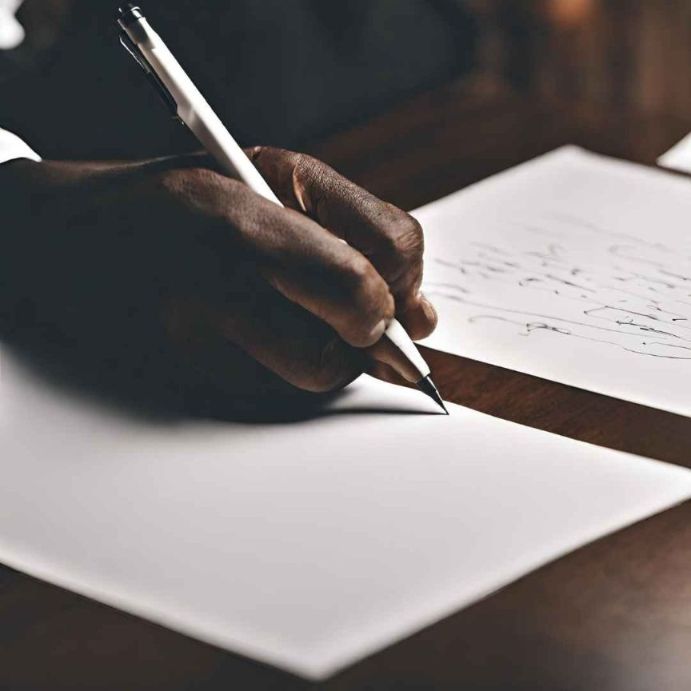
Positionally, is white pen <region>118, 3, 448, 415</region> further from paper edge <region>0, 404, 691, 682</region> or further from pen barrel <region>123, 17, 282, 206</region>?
paper edge <region>0, 404, 691, 682</region>

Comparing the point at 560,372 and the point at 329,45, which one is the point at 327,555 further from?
the point at 329,45

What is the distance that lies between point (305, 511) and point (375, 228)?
0.16 m

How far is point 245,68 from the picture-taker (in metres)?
1.21

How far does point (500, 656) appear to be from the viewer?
421 mm

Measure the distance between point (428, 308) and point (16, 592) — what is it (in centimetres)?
25

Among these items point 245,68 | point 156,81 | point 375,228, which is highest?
point 156,81

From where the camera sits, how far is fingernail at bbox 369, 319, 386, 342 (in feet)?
1.82

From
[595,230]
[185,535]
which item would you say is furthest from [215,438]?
[595,230]

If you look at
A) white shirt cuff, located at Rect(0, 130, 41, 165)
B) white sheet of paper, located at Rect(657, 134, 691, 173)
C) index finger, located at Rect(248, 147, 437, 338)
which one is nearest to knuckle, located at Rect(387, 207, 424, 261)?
index finger, located at Rect(248, 147, 437, 338)

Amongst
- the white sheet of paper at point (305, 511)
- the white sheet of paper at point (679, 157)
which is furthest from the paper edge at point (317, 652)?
→ the white sheet of paper at point (679, 157)

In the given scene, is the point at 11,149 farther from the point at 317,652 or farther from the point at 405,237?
the point at 317,652

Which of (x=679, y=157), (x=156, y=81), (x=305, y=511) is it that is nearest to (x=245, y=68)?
(x=679, y=157)

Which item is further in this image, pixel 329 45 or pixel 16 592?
pixel 329 45

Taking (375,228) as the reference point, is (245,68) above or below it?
below
